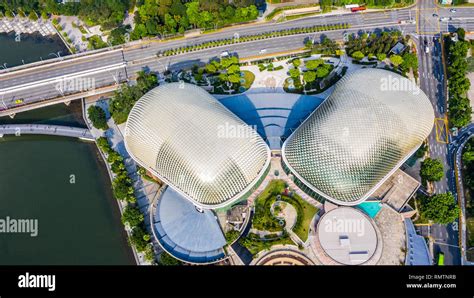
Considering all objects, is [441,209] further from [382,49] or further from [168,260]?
[168,260]

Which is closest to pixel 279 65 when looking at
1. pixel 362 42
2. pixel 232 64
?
pixel 232 64

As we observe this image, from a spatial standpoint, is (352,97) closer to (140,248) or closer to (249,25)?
(249,25)

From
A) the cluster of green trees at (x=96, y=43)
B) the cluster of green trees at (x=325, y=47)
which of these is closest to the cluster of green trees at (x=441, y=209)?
the cluster of green trees at (x=325, y=47)

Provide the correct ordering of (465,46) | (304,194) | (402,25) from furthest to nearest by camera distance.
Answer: (402,25)
(465,46)
(304,194)

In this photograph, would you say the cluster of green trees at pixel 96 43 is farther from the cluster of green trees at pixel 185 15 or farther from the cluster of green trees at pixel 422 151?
the cluster of green trees at pixel 422 151

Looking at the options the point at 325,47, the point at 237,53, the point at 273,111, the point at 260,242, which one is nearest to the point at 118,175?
the point at 260,242

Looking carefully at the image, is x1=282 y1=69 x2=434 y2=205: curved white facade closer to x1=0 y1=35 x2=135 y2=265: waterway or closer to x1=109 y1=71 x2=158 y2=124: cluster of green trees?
x1=109 y1=71 x2=158 y2=124: cluster of green trees

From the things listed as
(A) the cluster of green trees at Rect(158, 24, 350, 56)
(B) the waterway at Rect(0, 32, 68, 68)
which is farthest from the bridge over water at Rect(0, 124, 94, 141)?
(A) the cluster of green trees at Rect(158, 24, 350, 56)
